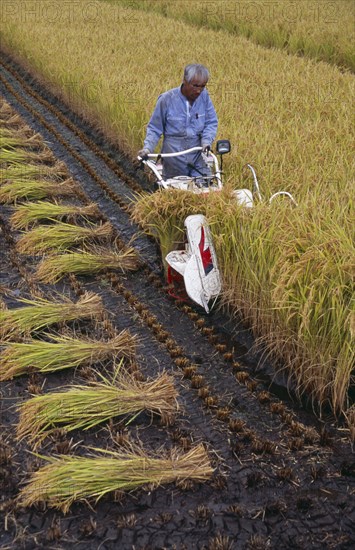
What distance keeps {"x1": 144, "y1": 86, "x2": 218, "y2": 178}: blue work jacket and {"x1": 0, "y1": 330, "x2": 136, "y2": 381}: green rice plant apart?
1319 mm

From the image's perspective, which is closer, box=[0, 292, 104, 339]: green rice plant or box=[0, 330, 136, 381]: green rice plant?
box=[0, 330, 136, 381]: green rice plant

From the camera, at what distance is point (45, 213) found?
5.05 m

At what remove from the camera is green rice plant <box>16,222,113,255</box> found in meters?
4.59

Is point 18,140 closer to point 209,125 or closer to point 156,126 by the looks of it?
point 156,126

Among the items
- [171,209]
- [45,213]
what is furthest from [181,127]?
[45,213]

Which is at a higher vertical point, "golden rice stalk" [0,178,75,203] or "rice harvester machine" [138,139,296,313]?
"rice harvester machine" [138,139,296,313]

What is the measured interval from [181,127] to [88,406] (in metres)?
2.08

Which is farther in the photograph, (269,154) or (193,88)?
(269,154)

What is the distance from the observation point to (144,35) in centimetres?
1113

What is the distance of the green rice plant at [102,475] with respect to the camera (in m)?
2.41

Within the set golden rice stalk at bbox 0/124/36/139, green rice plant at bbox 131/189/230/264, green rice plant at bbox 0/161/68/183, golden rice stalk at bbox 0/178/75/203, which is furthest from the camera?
golden rice stalk at bbox 0/124/36/139

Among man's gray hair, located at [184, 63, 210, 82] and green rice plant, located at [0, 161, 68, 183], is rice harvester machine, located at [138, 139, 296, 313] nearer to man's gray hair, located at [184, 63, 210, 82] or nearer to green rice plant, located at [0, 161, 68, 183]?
man's gray hair, located at [184, 63, 210, 82]

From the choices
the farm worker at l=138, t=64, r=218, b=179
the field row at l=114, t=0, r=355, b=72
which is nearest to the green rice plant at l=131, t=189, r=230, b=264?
the farm worker at l=138, t=64, r=218, b=179

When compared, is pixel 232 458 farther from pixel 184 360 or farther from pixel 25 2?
pixel 25 2
